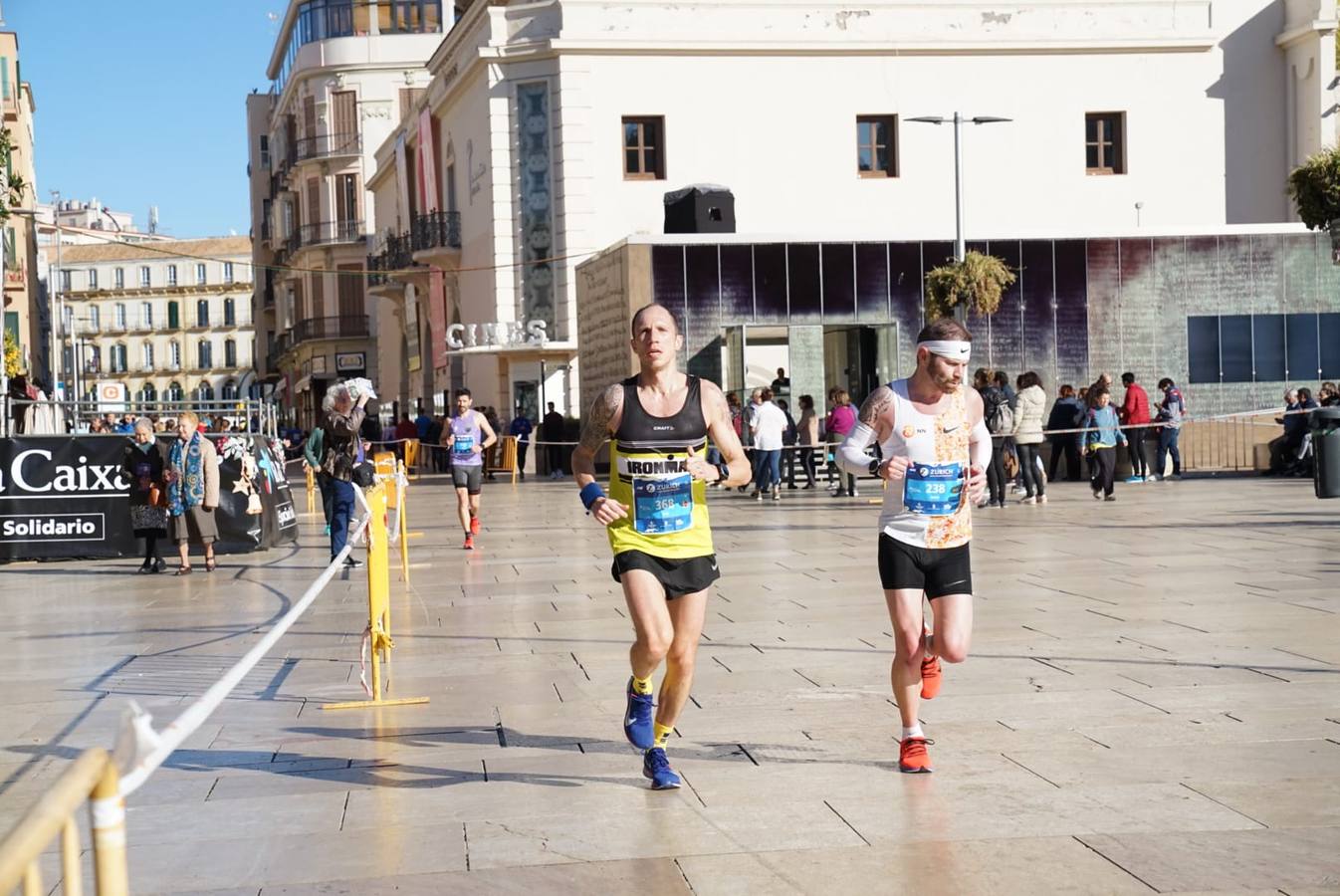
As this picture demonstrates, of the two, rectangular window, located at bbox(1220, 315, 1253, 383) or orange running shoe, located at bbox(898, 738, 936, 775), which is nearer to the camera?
orange running shoe, located at bbox(898, 738, 936, 775)

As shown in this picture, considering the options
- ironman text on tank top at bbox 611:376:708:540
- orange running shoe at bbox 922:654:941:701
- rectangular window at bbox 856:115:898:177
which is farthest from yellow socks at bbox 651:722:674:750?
rectangular window at bbox 856:115:898:177

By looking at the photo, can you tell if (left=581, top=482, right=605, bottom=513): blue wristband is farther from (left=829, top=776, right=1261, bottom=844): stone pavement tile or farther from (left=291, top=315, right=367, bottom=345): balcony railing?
(left=291, top=315, right=367, bottom=345): balcony railing

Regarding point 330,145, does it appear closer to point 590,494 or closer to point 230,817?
point 590,494

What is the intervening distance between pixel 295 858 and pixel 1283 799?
3.26 metres

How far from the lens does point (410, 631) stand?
11.9 meters

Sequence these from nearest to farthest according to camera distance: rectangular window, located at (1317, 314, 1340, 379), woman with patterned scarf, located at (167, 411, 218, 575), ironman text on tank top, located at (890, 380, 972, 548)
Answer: ironman text on tank top, located at (890, 380, 972, 548), woman with patterned scarf, located at (167, 411, 218, 575), rectangular window, located at (1317, 314, 1340, 379)

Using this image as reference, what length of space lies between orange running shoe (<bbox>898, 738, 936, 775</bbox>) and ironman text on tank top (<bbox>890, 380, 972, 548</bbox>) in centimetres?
74

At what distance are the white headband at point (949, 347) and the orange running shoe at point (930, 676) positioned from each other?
3.79 ft

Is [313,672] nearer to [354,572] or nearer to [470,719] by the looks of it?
[470,719]

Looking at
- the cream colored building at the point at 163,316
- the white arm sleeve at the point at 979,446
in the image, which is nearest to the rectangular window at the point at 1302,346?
the white arm sleeve at the point at 979,446

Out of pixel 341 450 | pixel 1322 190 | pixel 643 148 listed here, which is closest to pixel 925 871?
pixel 341 450

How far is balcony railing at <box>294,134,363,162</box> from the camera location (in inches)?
2630

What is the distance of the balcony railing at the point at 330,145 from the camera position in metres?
66.8

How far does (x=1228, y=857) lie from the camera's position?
5473 mm
